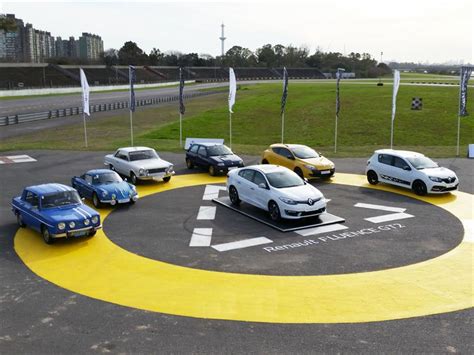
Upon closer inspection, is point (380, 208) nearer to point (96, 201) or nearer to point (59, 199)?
point (96, 201)

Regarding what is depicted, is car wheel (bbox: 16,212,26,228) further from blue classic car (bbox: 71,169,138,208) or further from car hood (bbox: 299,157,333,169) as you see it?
car hood (bbox: 299,157,333,169)

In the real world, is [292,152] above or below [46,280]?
above

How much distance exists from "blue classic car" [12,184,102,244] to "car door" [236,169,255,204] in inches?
229

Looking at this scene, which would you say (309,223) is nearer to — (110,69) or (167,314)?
(167,314)

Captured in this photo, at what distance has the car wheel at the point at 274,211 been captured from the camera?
17.0 m

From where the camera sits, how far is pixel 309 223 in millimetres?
17016

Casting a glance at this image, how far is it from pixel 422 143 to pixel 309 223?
86.7ft

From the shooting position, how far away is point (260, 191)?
58.7 feet

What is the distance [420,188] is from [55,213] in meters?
14.8

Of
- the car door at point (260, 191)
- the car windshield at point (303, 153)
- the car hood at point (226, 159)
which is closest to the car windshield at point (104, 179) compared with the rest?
the car door at point (260, 191)

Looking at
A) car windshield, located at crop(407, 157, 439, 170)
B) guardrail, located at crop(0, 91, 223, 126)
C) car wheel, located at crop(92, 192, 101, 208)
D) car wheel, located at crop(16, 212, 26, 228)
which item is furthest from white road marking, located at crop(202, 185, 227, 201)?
guardrail, located at crop(0, 91, 223, 126)

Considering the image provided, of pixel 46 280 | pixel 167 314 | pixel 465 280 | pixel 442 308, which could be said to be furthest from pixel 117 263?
pixel 465 280

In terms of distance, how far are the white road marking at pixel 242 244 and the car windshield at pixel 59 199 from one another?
4.93 m

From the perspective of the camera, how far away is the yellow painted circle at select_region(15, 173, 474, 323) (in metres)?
10.6
